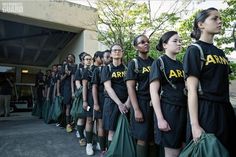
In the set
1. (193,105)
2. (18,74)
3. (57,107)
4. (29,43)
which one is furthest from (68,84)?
(18,74)

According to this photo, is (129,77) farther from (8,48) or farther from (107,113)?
(8,48)

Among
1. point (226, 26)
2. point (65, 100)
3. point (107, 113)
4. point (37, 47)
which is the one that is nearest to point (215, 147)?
point (107, 113)

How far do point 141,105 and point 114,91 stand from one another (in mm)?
750

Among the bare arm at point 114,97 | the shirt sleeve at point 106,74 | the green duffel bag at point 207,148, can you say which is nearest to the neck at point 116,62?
the shirt sleeve at point 106,74

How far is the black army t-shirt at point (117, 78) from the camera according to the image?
13.3 feet

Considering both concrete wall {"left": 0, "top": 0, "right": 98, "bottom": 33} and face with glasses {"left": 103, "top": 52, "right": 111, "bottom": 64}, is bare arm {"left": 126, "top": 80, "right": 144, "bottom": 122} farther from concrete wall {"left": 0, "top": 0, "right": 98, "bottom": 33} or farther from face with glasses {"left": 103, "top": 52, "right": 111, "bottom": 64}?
concrete wall {"left": 0, "top": 0, "right": 98, "bottom": 33}

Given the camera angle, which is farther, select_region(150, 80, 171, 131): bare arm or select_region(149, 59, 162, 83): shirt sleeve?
select_region(149, 59, 162, 83): shirt sleeve

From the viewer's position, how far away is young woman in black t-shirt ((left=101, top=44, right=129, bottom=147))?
3.96 m

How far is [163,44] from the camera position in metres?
3.19

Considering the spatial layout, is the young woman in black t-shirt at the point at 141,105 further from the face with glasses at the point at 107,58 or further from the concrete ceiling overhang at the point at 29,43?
the concrete ceiling overhang at the point at 29,43

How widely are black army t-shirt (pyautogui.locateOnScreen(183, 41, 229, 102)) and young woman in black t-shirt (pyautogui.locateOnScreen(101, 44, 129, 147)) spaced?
1.67 metres

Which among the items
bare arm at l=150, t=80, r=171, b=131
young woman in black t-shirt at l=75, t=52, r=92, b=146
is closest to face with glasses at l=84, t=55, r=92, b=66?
young woman in black t-shirt at l=75, t=52, r=92, b=146

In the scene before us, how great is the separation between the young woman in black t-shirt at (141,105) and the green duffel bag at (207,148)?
3.77 feet

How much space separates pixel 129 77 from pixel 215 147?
1.62 metres
